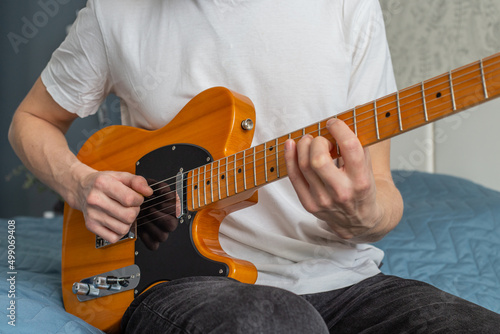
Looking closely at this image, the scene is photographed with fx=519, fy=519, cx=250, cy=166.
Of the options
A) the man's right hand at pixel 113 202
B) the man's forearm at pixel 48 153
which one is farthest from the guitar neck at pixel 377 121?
the man's forearm at pixel 48 153

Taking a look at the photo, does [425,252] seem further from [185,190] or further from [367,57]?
[185,190]

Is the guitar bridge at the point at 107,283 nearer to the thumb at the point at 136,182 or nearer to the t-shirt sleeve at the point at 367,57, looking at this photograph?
the thumb at the point at 136,182

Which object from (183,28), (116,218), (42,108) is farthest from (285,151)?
(42,108)

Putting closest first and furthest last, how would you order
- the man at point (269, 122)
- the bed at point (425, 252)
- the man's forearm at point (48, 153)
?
the man at point (269, 122) < the bed at point (425, 252) < the man's forearm at point (48, 153)

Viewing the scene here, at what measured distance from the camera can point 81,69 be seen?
111cm

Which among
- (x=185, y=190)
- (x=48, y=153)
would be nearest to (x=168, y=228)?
(x=185, y=190)

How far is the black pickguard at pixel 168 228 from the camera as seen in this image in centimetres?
83

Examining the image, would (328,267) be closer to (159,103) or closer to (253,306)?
(253,306)

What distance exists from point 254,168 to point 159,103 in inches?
13.3

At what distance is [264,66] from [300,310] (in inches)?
21.0

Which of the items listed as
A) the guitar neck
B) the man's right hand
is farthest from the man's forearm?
the guitar neck

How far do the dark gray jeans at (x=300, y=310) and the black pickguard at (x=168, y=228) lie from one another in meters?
0.09

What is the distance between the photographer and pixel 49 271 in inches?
50.4

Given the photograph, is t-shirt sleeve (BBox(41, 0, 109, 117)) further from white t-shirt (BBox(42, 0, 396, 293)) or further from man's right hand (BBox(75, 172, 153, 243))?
man's right hand (BBox(75, 172, 153, 243))
